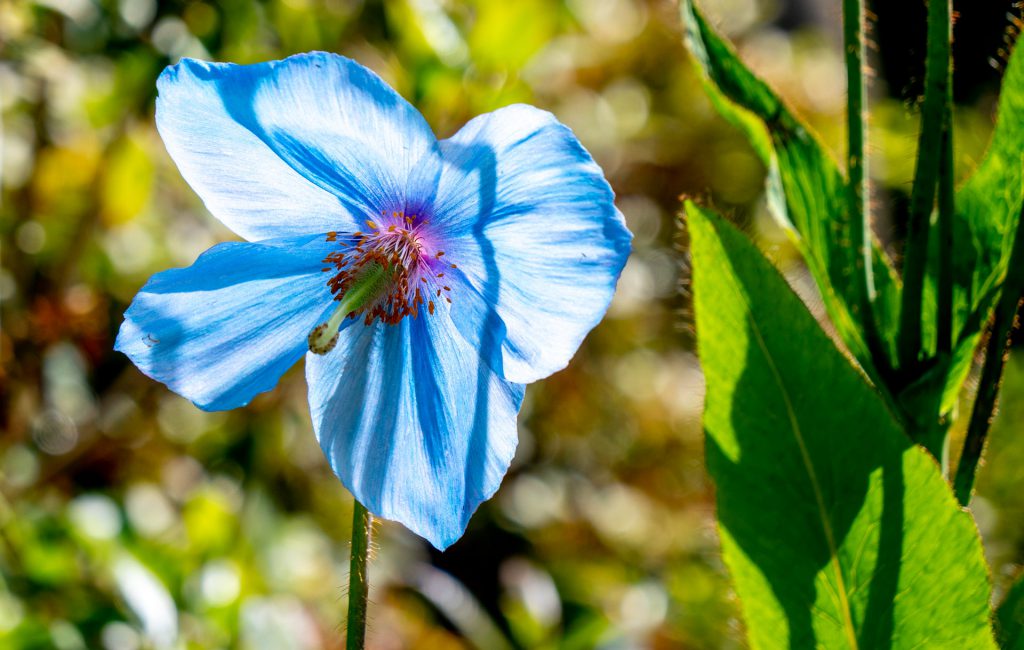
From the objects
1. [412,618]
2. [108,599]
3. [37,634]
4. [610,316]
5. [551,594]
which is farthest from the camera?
[610,316]

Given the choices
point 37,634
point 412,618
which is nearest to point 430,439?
point 37,634

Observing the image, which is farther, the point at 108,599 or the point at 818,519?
the point at 108,599

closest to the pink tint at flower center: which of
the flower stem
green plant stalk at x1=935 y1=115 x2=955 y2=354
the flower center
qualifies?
the flower center

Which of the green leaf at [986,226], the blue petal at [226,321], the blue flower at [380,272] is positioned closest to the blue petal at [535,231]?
the blue flower at [380,272]

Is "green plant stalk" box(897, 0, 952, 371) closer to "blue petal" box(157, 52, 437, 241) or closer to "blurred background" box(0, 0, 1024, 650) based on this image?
"blurred background" box(0, 0, 1024, 650)

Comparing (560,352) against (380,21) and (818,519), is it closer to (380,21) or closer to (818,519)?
(818,519)

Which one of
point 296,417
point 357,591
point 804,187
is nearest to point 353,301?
point 357,591

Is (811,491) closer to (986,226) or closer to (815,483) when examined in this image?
(815,483)
